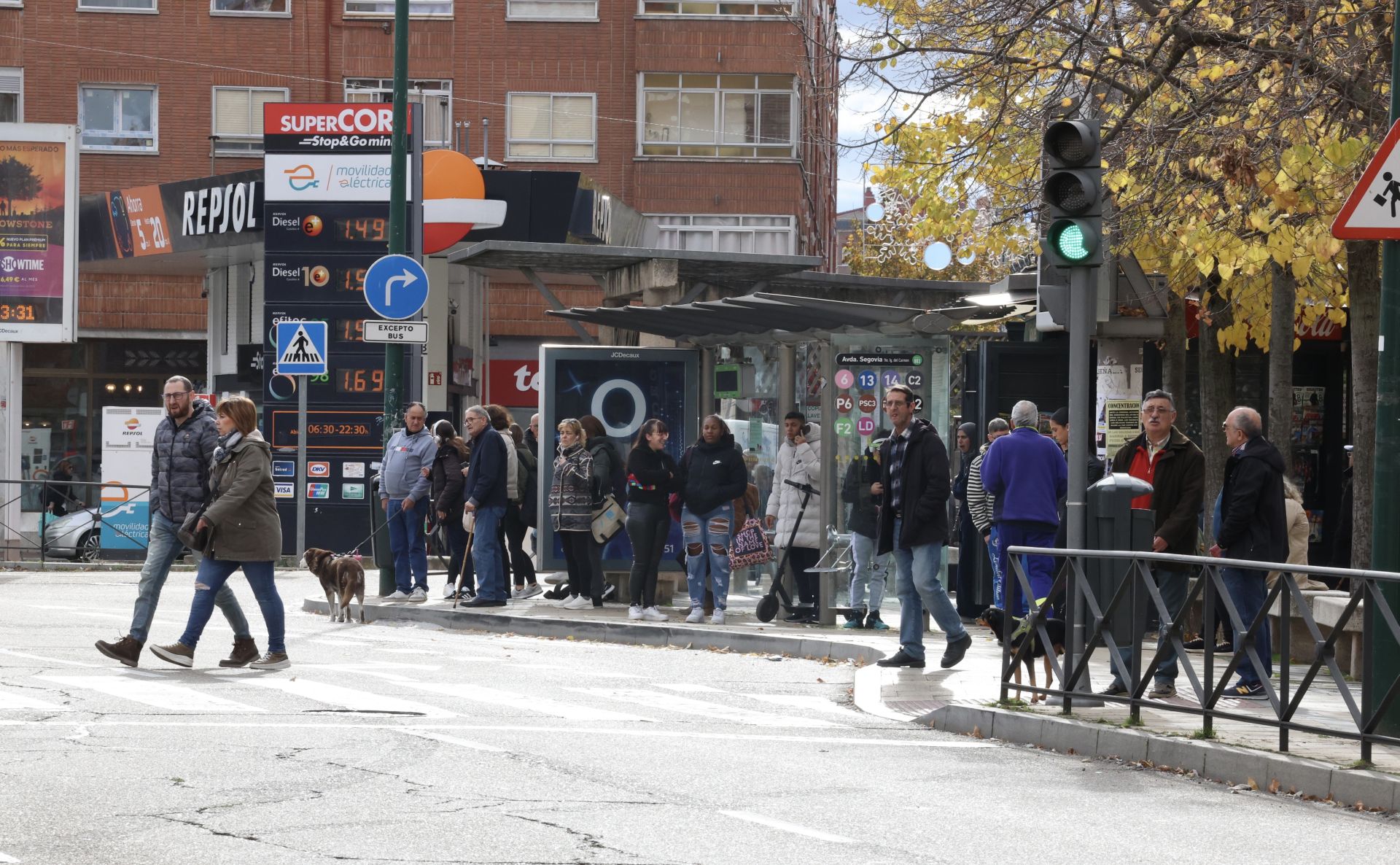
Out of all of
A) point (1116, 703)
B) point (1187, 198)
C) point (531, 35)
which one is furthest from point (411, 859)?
point (531, 35)

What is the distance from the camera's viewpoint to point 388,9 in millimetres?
41812

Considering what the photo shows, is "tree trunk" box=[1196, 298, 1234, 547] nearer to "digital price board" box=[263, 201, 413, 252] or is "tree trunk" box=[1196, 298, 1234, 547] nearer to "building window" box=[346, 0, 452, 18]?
"digital price board" box=[263, 201, 413, 252]

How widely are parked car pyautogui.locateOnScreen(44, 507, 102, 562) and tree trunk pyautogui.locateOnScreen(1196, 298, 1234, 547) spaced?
14.1 m

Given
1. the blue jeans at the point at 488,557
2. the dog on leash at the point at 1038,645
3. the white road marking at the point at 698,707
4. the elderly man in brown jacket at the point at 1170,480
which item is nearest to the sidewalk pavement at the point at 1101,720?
the dog on leash at the point at 1038,645

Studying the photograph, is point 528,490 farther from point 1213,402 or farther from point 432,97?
point 432,97

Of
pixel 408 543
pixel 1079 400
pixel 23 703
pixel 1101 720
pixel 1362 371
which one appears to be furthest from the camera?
pixel 408 543

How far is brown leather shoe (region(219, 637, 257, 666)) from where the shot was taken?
1296 cm

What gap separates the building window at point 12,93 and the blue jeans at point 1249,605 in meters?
36.3

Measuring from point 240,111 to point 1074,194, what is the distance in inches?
1306

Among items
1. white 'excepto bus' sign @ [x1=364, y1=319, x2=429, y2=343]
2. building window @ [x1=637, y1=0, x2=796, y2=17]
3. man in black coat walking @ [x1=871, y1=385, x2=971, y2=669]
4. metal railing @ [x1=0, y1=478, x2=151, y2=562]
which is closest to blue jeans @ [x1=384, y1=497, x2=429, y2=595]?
white 'excepto bus' sign @ [x1=364, y1=319, x2=429, y2=343]

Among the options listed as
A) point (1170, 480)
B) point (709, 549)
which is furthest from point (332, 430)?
point (1170, 480)

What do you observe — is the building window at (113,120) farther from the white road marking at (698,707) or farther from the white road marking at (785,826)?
the white road marking at (785,826)

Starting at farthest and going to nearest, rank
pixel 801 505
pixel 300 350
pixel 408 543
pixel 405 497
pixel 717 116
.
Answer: pixel 717 116 → pixel 300 350 → pixel 408 543 → pixel 405 497 → pixel 801 505

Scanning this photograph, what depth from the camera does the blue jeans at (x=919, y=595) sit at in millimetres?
12695
